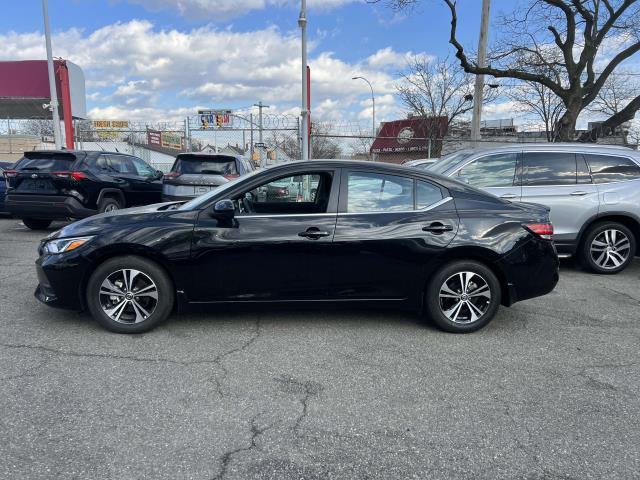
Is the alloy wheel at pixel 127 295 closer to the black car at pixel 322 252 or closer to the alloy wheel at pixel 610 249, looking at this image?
the black car at pixel 322 252

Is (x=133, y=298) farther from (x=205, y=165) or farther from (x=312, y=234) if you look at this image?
(x=205, y=165)

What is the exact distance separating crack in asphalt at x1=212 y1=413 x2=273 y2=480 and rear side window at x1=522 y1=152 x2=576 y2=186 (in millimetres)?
5424

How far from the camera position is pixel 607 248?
688cm

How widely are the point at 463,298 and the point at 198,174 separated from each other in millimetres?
6275

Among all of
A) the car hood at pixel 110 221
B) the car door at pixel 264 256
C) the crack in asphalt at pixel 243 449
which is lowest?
the crack in asphalt at pixel 243 449

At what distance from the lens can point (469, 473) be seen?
8.20ft

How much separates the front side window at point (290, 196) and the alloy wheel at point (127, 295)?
1.05 meters

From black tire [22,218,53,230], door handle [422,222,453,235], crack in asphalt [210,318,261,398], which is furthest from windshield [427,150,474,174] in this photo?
black tire [22,218,53,230]

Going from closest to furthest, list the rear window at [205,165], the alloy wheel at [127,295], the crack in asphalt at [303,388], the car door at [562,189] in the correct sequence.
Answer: the crack in asphalt at [303,388], the alloy wheel at [127,295], the car door at [562,189], the rear window at [205,165]

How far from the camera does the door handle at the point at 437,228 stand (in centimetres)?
432

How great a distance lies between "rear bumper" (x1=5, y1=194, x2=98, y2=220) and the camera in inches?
346

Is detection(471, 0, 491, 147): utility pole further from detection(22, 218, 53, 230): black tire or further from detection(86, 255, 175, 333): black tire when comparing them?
detection(86, 255, 175, 333): black tire

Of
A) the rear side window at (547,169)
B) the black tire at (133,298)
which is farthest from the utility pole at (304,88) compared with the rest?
the black tire at (133,298)

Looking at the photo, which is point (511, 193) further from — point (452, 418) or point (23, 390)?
point (23, 390)
